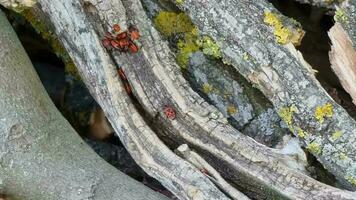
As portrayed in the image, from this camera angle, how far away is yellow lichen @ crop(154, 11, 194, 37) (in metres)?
2.26

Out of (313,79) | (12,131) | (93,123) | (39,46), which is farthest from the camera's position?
(39,46)

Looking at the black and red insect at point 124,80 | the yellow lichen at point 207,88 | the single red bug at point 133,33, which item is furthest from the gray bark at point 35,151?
the yellow lichen at point 207,88

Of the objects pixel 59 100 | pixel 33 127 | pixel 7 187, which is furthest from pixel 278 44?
pixel 59 100

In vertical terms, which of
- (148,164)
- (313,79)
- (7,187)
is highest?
(313,79)

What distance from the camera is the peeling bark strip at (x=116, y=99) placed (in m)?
1.99

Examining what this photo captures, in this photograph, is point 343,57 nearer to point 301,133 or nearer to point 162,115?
point 301,133

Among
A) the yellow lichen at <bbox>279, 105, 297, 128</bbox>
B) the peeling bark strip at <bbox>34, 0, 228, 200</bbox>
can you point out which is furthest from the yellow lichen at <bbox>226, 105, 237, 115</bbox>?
the peeling bark strip at <bbox>34, 0, 228, 200</bbox>

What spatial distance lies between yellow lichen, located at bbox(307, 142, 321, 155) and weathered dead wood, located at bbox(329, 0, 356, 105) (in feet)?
0.70

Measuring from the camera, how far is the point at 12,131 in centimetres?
184

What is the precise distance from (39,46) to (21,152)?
3.70ft

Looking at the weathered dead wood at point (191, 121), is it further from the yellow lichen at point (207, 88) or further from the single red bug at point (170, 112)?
the yellow lichen at point (207, 88)

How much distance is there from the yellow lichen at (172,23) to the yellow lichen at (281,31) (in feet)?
1.06

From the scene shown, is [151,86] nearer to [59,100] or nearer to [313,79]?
[313,79]

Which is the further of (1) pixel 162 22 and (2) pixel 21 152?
(1) pixel 162 22
